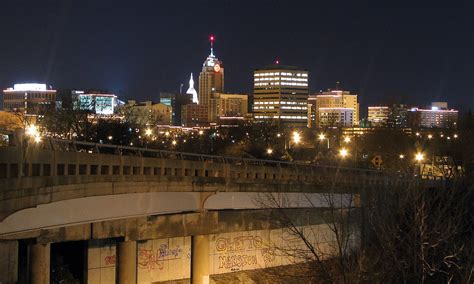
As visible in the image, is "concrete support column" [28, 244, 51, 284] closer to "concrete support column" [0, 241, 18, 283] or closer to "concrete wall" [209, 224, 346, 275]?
"concrete support column" [0, 241, 18, 283]

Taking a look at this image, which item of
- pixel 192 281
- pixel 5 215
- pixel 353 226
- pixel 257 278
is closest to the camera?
pixel 5 215

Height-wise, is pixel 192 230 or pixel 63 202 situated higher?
pixel 63 202

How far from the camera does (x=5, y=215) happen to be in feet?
53.8

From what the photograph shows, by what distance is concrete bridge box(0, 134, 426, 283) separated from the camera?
713 inches

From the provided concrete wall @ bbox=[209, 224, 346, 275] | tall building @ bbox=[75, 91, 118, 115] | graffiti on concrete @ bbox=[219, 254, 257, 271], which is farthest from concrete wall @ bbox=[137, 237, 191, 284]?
tall building @ bbox=[75, 91, 118, 115]

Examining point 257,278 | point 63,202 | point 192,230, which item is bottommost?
point 257,278

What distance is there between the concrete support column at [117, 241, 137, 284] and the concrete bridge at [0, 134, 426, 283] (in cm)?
4

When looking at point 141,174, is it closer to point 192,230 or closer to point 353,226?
point 192,230

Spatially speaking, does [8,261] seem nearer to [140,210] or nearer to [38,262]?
[38,262]

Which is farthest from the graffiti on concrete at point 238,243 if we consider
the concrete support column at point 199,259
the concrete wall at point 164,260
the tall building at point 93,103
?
the tall building at point 93,103

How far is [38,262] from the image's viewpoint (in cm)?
2055

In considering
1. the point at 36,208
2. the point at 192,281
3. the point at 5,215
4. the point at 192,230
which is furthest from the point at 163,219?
the point at 5,215

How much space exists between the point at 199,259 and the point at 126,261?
4.46 metres

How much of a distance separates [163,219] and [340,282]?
9976 mm
